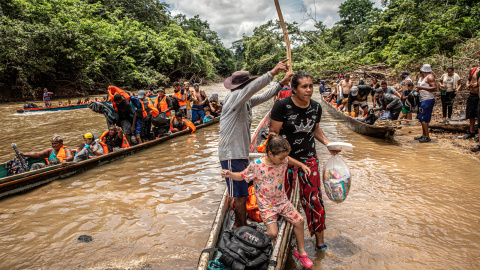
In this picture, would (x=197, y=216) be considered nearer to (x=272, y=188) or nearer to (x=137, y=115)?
(x=272, y=188)

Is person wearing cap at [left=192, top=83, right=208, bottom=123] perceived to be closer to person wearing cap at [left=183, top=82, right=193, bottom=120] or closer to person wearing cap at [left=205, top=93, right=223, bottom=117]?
person wearing cap at [left=183, top=82, right=193, bottom=120]

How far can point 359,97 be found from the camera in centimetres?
915

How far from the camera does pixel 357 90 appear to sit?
29.4ft

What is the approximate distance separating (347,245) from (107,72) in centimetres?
2670

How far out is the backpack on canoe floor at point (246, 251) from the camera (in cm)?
205

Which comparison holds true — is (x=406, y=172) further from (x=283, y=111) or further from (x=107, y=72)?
(x=107, y=72)

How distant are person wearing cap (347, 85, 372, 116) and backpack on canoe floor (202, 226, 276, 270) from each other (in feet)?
26.3

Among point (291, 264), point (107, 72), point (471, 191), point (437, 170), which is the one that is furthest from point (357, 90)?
point (107, 72)

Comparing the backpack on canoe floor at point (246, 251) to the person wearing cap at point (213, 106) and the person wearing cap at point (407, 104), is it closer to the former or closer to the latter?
the person wearing cap at point (407, 104)

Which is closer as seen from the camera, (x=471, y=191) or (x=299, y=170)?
(x=299, y=170)

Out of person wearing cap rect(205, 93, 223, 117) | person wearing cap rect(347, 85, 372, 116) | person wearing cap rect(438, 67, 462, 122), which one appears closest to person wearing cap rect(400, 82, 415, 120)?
person wearing cap rect(438, 67, 462, 122)

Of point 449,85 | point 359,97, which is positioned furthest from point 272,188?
point 359,97

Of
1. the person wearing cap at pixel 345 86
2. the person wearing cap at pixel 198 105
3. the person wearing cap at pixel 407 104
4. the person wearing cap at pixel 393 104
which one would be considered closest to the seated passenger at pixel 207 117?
the person wearing cap at pixel 198 105

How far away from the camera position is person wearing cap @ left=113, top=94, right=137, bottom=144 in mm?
6579
